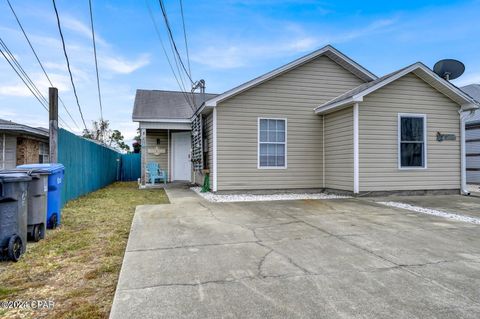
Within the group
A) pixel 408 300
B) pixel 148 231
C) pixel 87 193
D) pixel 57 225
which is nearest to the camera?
pixel 408 300

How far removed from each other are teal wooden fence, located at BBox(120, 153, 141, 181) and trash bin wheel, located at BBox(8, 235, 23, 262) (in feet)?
55.5

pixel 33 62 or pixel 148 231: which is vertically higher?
pixel 33 62

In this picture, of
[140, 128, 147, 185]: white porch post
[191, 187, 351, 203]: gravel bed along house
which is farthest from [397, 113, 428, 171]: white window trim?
[140, 128, 147, 185]: white porch post

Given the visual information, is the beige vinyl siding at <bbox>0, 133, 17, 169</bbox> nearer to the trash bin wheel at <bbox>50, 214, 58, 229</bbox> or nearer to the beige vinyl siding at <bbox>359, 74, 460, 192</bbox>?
the trash bin wheel at <bbox>50, 214, 58, 229</bbox>

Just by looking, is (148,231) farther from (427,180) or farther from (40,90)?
(40,90)

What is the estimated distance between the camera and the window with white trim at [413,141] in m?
9.45

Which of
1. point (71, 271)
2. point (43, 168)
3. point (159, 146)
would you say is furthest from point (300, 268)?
point (159, 146)

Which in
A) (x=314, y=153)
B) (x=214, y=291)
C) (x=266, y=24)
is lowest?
(x=214, y=291)

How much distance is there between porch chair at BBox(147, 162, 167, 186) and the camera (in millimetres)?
13734

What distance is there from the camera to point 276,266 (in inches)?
132

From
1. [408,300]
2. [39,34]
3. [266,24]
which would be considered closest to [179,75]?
[266,24]

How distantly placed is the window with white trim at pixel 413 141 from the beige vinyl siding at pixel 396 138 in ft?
0.56

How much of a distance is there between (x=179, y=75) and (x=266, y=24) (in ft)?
14.3

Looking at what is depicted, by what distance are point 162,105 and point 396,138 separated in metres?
10.5
